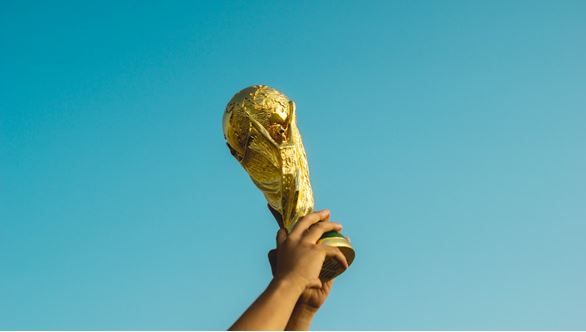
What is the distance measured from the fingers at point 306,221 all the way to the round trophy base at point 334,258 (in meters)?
0.12

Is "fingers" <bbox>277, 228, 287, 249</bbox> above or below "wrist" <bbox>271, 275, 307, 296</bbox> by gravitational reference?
above

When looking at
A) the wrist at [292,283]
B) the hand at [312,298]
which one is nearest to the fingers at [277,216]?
the hand at [312,298]

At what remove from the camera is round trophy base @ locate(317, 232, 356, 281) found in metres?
4.14

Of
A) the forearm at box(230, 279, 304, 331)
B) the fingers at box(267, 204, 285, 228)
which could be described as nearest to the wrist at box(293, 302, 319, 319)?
the fingers at box(267, 204, 285, 228)

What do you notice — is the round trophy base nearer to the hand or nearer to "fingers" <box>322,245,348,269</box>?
"fingers" <box>322,245,348,269</box>

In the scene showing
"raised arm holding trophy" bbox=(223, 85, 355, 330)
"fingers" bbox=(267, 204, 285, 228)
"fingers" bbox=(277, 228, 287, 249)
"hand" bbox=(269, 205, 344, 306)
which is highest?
"raised arm holding trophy" bbox=(223, 85, 355, 330)

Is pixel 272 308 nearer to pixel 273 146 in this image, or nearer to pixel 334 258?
pixel 334 258

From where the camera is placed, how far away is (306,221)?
4.12m

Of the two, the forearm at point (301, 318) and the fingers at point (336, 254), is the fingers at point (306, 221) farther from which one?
the forearm at point (301, 318)

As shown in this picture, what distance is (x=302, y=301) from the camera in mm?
4574

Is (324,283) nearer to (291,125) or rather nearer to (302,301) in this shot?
(302,301)

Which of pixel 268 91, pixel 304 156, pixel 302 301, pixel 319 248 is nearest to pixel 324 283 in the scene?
pixel 302 301

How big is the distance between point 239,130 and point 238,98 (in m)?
0.25

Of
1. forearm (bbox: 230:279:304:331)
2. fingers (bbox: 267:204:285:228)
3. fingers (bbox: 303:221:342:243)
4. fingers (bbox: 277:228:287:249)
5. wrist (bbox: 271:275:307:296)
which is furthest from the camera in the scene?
fingers (bbox: 267:204:285:228)
